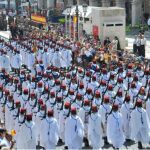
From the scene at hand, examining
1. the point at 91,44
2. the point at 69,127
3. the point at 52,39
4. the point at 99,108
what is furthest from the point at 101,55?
the point at 69,127

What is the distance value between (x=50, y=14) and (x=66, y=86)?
3836 centimetres

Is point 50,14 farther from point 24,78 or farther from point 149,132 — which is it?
point 149,132

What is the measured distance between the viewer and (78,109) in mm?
14508

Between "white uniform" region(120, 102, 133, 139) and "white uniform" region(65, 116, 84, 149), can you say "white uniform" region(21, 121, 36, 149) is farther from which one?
"white uniform" region(120, 102, 133, 139)

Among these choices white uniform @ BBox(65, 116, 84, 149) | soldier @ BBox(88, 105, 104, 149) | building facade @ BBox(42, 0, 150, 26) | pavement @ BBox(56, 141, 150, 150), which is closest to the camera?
white uniform @ BBox(65, 116, 84, 149)

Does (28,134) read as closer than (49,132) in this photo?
Yes

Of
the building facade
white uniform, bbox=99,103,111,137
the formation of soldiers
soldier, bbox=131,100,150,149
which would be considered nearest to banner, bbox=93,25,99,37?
the formation of soldiers

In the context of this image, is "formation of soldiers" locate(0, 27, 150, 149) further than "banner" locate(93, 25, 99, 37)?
No

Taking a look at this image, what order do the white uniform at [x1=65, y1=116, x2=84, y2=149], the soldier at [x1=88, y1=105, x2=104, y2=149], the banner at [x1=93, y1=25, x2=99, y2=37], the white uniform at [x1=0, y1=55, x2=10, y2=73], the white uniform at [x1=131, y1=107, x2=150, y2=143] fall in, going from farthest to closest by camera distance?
the banner at [x1=93, y1=25, x2=99, y2=37], the white uniform at [x1=0, y1=55, x2=10, y2=73], the white uniform at [x1=131, y1=107, x2=150, y2=143], the soldier at [x1=88, y1=105, x2=104, y2=149], the white uniform at [x1=65, y1=116, x2=84, y2=149]

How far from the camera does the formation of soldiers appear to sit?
500 inches

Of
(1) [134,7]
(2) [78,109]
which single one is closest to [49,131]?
(2) [78,109]

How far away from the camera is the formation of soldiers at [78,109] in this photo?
12688mm

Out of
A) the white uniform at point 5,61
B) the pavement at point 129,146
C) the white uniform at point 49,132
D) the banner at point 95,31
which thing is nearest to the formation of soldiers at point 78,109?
the white uniform at point 49,132

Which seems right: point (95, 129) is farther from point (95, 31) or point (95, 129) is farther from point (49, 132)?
point (95, 31)
